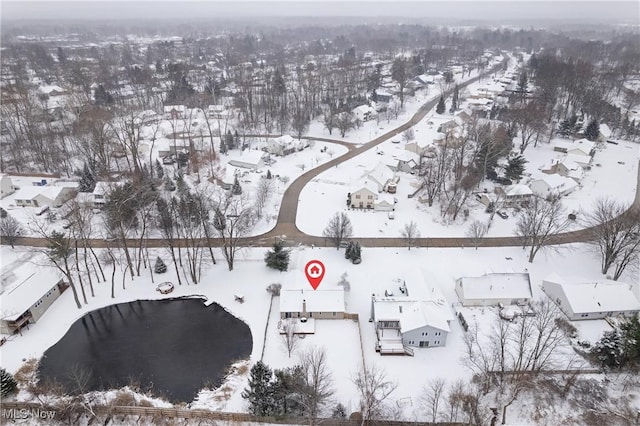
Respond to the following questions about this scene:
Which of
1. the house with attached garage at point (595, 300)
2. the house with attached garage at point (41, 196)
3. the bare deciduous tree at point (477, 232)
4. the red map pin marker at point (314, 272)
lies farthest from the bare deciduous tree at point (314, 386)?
the house with attached garage at point (41, 196)

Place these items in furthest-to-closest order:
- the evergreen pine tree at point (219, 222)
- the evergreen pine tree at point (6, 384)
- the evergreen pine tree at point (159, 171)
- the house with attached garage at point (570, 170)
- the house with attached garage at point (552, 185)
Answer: the evergreen pine tree at point (159, 171) → the house with attached garage at point (570, 170) → the house with attached garage at point (552, 185) → the evergreen pine tree at point (219, 222) → the evergreen pine tree at point (6, 384)

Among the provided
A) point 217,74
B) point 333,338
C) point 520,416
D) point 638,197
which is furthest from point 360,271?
point 217,74

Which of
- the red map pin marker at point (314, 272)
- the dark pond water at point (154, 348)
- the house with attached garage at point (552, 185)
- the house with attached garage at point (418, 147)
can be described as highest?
the house with attached garage at point (418, 147)

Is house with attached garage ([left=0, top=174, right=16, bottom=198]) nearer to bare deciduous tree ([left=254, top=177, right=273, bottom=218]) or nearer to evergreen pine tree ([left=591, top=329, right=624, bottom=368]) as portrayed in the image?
bare deciduous tree ([left=254, top=177, right=273, bottom=218])

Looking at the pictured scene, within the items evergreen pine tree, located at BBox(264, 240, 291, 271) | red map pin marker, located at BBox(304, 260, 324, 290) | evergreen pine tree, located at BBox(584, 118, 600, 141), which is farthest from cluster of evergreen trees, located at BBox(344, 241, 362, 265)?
evergreen pine tree, located at BBox(584, 118, 600, 141)

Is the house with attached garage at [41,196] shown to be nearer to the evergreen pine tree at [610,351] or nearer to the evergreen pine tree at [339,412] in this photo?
the evergreen pine tree at [339,412]

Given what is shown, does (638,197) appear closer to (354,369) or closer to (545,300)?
(545,300)

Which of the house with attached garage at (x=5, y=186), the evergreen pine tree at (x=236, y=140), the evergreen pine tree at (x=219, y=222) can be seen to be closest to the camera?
the evergreen pine tree at (x=219, y=222)
